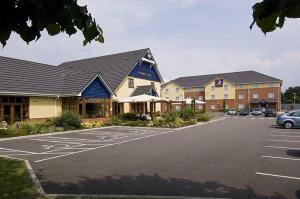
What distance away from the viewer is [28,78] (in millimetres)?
27625

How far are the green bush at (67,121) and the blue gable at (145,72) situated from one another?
604 inches

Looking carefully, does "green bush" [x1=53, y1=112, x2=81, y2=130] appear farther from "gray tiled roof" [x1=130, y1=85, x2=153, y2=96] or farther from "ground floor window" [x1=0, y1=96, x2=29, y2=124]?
"gray tiled roof" [x1=130, y1=85, x2=153, y2=96]

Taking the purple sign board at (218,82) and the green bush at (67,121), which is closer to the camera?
the green bush at (67,121)

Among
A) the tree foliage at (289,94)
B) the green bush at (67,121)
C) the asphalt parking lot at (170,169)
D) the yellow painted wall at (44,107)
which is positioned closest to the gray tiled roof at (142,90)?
the yellow painted wall at (44,107)

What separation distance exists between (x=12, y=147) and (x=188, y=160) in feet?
29.6

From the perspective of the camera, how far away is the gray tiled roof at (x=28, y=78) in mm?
25141

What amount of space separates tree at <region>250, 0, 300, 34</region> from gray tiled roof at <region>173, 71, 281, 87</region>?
78812 mm

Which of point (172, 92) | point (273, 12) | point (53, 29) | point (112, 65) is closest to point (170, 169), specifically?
point (53, 29)

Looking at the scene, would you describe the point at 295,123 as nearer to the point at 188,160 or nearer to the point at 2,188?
the point at 188,160

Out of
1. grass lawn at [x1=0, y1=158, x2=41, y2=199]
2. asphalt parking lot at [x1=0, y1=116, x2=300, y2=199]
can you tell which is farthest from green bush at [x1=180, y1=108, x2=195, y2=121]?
grass lawn at [x1=0, y1=158, x2=41, y2=199]

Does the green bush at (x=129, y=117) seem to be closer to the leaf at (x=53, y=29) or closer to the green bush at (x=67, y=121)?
the green bush at (x=67, y=121)

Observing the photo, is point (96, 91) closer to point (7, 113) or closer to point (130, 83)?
point (130, 83)

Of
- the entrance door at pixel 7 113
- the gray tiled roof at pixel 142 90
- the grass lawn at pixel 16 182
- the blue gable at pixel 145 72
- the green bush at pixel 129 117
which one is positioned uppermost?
the blue gable at pixel 145 72

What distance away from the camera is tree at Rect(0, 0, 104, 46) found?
373 centimetres
